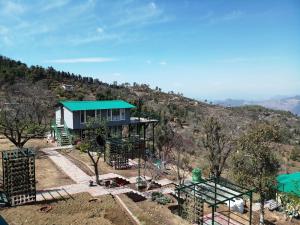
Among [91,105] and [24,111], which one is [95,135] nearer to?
[91,105]

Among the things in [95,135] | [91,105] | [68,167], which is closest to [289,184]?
[68,167]

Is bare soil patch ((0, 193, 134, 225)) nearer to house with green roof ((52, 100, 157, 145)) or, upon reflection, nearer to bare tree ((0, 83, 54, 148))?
bare tree ((0, 83, 54, 148))

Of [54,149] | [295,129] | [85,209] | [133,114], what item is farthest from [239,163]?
[295,129]

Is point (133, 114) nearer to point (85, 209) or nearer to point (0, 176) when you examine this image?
point (0, 176)

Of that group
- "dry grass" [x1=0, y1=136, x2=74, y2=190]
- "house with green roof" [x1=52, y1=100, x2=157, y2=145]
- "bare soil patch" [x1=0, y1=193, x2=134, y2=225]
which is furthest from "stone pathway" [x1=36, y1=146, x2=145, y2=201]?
"house with green roof" [x1=52, y1=100, x2=157, y2=145]

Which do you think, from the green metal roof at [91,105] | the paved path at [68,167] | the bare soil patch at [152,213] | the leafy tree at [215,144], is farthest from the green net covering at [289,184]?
the green metal roof at [91,105]

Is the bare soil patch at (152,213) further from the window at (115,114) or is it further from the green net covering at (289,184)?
the window at (115,114)

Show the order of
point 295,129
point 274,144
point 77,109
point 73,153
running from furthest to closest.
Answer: point 295,129 < point 77,109 < point 73,153 < point 274,144
